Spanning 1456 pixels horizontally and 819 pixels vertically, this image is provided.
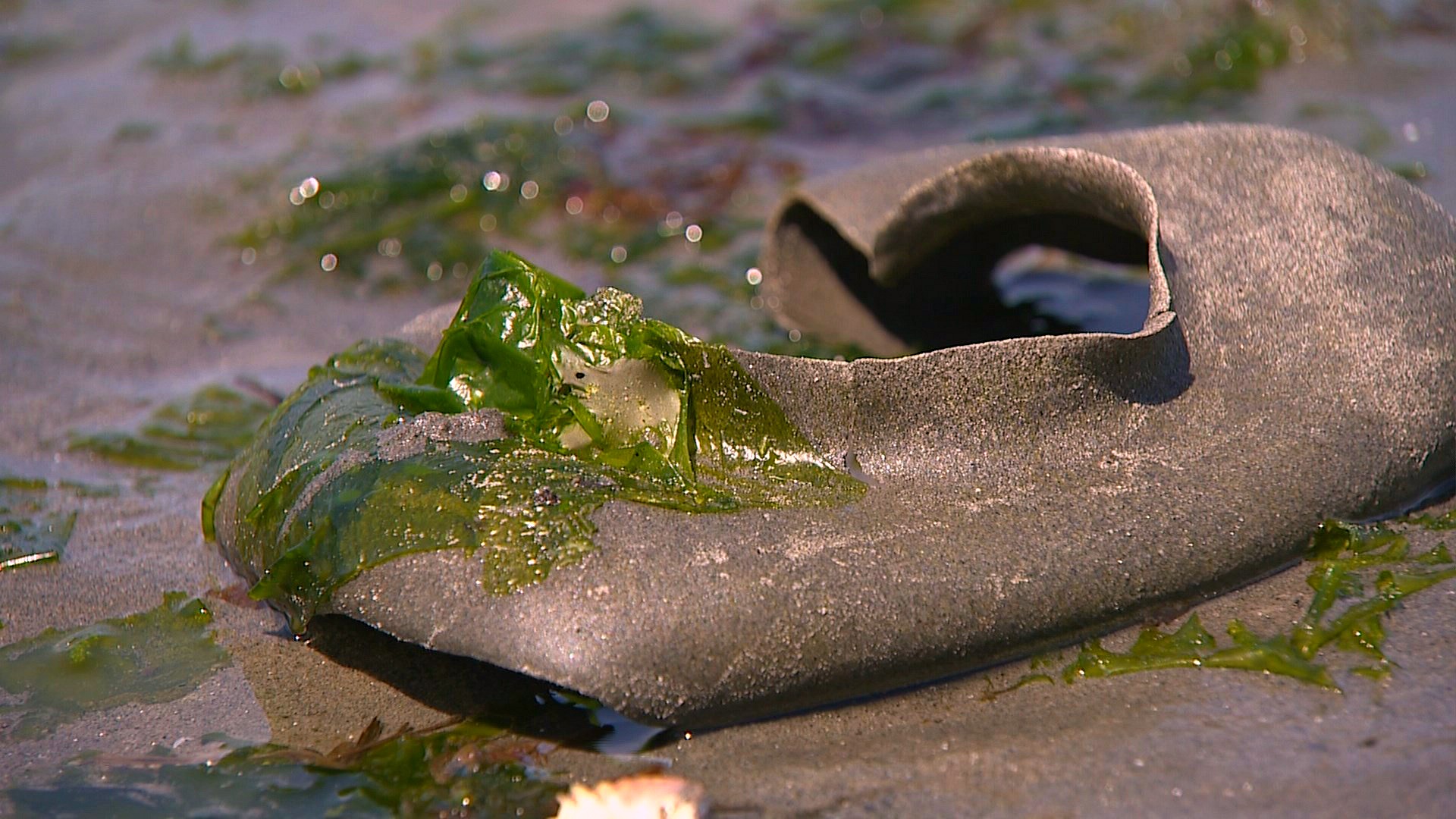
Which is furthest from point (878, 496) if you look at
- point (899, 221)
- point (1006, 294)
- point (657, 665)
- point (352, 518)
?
point (1006, 294)

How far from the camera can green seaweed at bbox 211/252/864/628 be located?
2.33 m

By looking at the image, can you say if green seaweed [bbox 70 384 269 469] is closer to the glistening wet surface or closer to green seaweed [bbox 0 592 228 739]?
the glistening wet surface

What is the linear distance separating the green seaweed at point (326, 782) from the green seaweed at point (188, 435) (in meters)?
1.39

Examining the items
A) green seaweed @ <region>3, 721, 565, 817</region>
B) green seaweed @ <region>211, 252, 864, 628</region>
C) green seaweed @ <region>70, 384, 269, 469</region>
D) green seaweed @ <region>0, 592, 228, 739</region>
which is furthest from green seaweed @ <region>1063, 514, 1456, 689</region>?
green seaweed @ <region>70, 384, 269, 469</region>

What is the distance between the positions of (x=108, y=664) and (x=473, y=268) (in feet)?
8.64

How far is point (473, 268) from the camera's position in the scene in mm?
5020

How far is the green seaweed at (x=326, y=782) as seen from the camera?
7.14 ft

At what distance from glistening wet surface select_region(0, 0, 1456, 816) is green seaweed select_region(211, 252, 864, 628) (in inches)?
10.5

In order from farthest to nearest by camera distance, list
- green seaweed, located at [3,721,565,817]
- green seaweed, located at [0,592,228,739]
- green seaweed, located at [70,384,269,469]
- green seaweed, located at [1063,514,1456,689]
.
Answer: green seaweed, located at [70,384,269,469] → green seaweed, located at [0,592,228,739] → green seaweed, located at [1063,514,1456,689] → green seaweed, located at [3,721,565,817]


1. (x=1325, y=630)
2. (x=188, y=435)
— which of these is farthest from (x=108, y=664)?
(x=1325, y=630)

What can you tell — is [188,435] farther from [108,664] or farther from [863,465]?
[863,465]

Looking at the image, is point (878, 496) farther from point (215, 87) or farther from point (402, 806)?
point (215, 87)

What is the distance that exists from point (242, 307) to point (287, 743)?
9.06 feet

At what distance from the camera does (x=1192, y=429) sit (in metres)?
2.58
